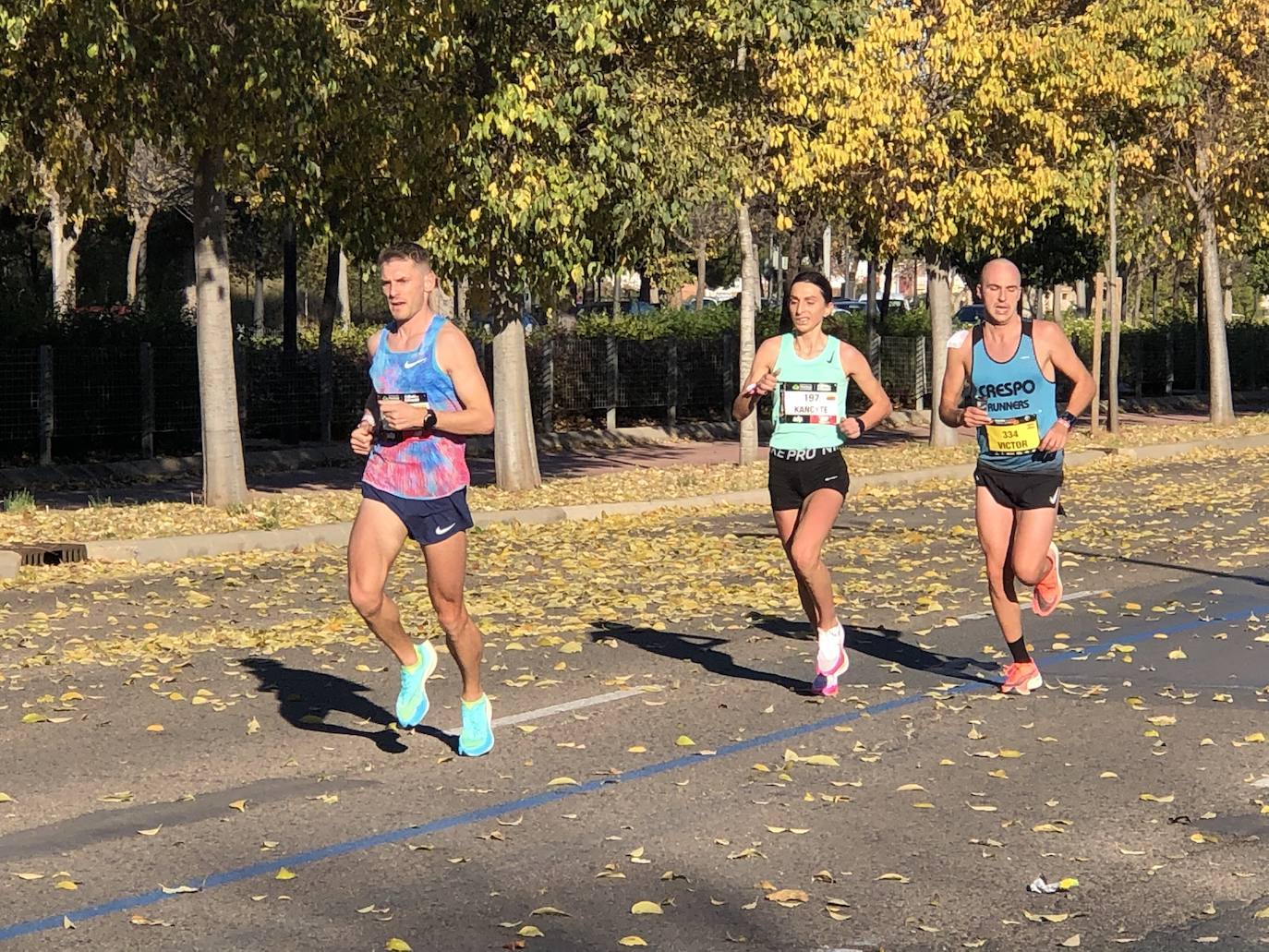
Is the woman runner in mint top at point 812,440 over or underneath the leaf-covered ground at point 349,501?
over

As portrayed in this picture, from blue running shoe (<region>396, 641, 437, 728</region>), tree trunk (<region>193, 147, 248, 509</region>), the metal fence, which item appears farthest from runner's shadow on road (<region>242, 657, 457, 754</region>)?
the metal fence

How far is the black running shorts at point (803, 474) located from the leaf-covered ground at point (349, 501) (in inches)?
313

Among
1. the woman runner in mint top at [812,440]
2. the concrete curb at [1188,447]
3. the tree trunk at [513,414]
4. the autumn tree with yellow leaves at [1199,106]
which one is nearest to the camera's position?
the woman runner in mint top at [812,440]

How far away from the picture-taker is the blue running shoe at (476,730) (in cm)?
796

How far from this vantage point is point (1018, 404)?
9.13 m

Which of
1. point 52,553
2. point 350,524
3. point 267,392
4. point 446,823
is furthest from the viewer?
point 267,392

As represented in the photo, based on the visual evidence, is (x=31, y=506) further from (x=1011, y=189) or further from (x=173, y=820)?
(x=1011, y=189)

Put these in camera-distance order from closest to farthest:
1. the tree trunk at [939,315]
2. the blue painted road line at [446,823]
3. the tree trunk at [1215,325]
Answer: the blue painted road line at [446,823] → the tree trunk at [939,315] → the tree trunk at [1215,325]

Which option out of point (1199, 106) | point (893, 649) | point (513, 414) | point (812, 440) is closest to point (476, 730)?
point (812, 440)

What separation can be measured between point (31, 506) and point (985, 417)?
1110cm

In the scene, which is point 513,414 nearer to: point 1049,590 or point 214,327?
Answer: point 214,327

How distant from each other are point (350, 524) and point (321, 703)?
788 cm

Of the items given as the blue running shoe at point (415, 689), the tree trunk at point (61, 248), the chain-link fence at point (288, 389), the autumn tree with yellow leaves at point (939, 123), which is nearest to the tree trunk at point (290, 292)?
the chain-link fence at point (288, 389)

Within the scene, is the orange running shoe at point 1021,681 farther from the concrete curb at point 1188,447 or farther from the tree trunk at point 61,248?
the tree trunk at point 61,248
